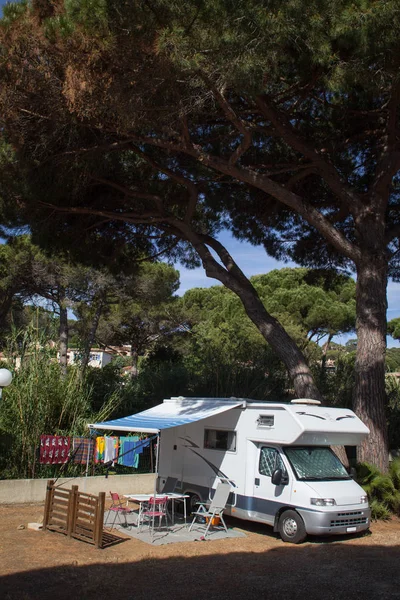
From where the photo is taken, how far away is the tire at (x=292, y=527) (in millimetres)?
8516

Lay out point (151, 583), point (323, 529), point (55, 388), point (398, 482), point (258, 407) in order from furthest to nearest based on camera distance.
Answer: point (55, 388), point (398, 482), point (258, 407), point (323, 529), point (151, 583)

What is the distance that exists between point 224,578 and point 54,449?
6048mm

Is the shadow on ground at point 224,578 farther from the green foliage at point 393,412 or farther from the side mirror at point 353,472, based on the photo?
the green foliage at point 393,412

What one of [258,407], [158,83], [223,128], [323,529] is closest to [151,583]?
[323,529]

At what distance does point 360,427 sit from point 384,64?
19.8 feet

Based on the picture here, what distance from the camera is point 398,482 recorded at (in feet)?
35.8

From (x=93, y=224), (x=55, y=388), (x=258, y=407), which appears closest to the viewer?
(x=258, y=407)

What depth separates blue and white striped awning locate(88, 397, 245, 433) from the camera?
9656 millimetres

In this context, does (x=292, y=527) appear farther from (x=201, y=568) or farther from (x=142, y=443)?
(x=142, y=443)

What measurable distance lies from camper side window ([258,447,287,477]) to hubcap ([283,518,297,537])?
72 cm

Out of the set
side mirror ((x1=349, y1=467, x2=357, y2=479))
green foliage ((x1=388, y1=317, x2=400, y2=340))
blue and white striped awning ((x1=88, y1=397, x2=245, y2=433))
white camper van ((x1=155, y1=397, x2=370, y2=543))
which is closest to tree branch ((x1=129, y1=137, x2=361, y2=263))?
white camper van ((x1=155, y1=397, x2=370, y2=543))

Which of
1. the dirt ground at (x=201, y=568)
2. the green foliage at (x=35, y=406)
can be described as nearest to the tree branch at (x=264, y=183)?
the green foliage at (x=35, y=406)

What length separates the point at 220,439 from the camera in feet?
33.1

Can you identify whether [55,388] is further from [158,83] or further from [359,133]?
[359,133]
